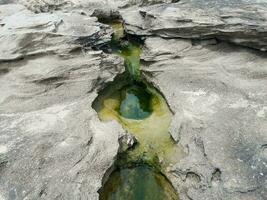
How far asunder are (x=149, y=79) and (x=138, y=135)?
12.3ft

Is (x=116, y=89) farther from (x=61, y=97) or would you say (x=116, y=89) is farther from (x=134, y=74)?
(x=61, y=97)

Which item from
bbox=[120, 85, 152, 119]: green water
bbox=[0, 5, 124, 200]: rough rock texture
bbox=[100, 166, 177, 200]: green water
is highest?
bbox=[0, 5, 124, 200]: rough rock texture

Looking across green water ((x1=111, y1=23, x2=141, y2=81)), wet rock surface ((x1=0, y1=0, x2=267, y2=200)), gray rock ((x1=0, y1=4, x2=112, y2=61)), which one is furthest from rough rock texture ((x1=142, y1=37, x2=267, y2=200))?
gray rock ((x1=0, y1=4, x2=112, y2=61))

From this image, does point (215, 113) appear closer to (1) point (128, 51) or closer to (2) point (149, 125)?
(2) point (149, 125)

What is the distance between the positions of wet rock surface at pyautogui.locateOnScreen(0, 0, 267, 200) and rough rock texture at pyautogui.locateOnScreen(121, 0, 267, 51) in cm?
5

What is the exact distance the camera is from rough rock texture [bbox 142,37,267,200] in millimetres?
11445

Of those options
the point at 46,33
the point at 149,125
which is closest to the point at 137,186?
the point at 149,125

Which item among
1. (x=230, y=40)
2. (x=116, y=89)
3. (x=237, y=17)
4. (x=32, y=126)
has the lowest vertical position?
(x=116, y=89)

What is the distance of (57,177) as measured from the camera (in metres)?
11.5

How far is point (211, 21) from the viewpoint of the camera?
16547 millimetres

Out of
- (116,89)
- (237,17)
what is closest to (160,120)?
(116,89)

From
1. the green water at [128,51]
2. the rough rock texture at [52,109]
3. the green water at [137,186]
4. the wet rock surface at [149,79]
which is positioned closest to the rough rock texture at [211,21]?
the wet rock surface at [149,79]

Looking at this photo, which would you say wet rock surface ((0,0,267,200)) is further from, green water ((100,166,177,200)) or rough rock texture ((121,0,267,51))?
green water ((100,166,177,200))

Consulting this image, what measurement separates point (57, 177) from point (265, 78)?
9.18 meters
